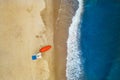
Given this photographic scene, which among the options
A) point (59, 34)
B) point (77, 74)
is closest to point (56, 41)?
Result: point (59, 34)

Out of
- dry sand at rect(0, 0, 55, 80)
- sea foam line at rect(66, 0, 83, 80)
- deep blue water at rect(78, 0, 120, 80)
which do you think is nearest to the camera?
deep blue water at rect(78, 0, 120, 80)

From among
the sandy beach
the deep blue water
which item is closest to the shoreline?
the sandy beach

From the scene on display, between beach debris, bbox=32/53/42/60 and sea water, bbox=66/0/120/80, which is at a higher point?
sea water, bbox=66/0/120/80

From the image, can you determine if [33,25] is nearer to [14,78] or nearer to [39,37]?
[39,37]

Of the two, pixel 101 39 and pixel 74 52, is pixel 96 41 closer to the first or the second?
pixel 101 39

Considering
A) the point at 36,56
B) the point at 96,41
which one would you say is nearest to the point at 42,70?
the point at 36,56

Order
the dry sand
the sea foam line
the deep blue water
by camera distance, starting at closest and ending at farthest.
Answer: the deep blue water < the sea foam line < the dry sand

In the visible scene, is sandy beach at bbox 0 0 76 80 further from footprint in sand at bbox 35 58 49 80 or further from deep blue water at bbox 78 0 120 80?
deep blue water at bbox 78 0 120 80
